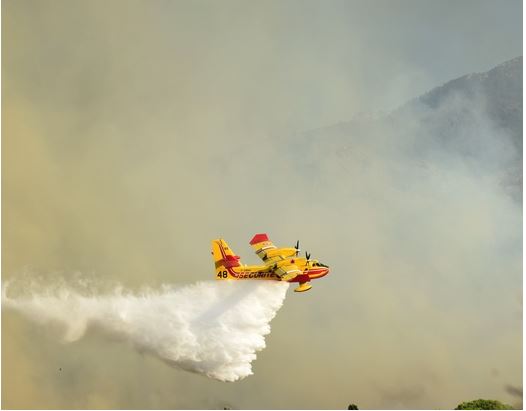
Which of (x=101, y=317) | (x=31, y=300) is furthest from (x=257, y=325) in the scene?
(x=31, y=300)

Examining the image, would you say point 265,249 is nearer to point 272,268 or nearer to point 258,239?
point 258,239

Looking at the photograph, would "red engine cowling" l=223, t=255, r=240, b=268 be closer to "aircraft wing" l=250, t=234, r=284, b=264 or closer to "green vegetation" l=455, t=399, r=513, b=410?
"aircraft wing" l=250, t=234, r=284, b=264

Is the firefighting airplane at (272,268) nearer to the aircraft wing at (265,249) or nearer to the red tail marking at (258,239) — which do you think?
the aircraft wing at (265,249)

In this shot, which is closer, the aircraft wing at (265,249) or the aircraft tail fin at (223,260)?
the aircraft tail fin at (223,260)

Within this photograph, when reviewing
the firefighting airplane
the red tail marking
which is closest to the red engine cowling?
the firefighting airplane

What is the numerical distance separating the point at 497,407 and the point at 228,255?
126ft

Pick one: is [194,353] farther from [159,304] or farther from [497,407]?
[497,407]

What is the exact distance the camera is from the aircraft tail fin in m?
83.4

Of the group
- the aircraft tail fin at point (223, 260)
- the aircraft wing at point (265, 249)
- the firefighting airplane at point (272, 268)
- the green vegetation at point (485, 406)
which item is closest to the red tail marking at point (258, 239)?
the aircraft wing at point (265, 249)

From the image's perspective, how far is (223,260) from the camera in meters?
83.9

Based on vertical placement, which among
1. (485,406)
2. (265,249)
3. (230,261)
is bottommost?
(485,406)

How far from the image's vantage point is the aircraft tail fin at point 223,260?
83438mm

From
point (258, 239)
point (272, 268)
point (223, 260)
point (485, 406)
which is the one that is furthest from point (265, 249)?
point (485, 406)

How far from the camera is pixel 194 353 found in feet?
260
